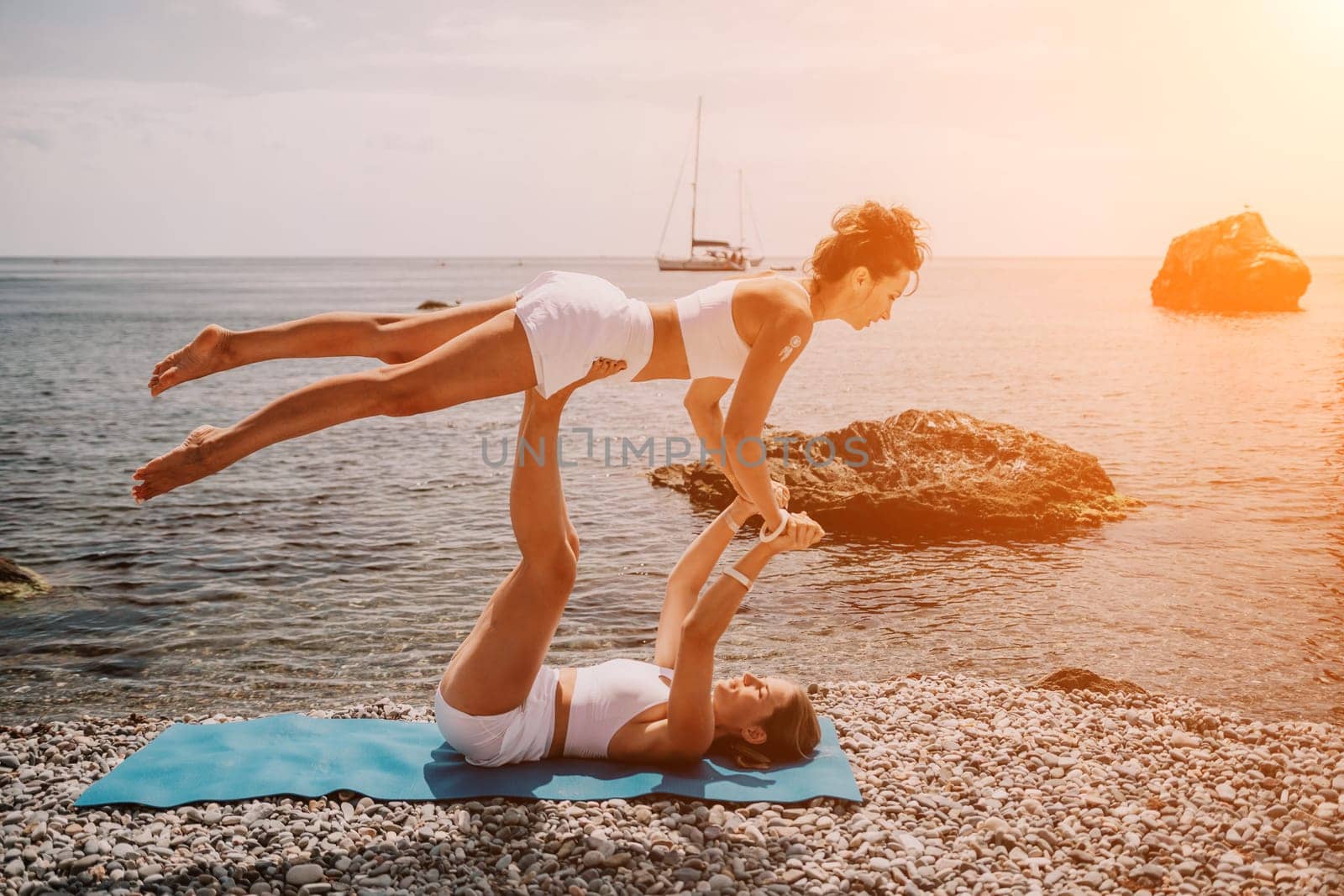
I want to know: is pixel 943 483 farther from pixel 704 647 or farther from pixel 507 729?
pixel 507 729

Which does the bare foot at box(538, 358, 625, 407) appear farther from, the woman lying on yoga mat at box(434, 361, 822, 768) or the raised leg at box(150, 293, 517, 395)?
the raised leg at box(150, 293, 517, 395)

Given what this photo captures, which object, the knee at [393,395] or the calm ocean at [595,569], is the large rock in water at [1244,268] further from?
the knee at [393,395]

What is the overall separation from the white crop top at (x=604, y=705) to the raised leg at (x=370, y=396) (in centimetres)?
178

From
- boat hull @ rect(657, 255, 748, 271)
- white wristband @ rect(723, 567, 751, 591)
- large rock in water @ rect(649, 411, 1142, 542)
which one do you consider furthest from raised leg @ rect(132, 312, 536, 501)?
boat hull @ rect(657, 255, 748, 271)

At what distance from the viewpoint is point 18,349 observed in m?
39.5

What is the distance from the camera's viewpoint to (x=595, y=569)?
38.1 ft

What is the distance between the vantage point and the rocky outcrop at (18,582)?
33.5 ft

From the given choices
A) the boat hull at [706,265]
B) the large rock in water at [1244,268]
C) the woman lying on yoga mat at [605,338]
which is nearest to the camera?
the woman lying on yoga mat at [605,338]

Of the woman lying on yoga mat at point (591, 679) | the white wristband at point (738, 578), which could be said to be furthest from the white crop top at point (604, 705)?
the white wristband at point (738, 578)

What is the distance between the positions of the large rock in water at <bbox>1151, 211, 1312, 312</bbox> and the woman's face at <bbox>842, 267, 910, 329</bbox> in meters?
69.6

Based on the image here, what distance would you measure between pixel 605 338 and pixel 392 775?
265 cm

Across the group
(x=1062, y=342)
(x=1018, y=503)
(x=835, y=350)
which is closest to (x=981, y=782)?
(x=1018, y=503)

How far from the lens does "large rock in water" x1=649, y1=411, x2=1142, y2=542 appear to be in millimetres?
13055

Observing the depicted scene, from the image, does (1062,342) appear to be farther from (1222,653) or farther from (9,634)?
(9,634)
